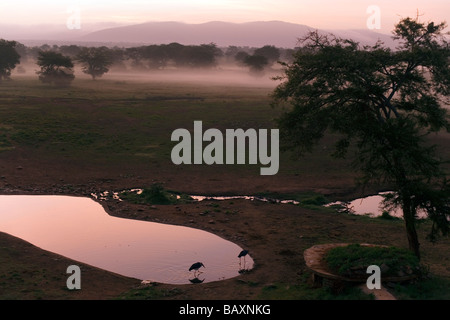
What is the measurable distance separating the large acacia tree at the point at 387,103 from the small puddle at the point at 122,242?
587 cm

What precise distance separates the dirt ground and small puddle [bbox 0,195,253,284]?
0.71 meters

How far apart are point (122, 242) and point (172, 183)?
1075cm

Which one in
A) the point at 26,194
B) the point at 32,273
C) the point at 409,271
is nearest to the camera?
the point at 409,271

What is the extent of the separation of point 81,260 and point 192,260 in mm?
4359

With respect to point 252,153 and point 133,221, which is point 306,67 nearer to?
point 133,221

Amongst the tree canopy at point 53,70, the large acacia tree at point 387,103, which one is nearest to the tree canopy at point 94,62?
the tree canopy at point 53,70

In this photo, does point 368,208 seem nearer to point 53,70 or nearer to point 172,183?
point 172,183

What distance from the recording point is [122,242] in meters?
21.7

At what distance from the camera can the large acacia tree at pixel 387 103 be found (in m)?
17.5

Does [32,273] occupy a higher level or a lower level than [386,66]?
lower

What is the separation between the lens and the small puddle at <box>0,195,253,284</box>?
18750mm

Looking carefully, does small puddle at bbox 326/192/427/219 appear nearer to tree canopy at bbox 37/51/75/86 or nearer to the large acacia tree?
the large acacia tree

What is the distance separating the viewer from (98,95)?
215 ft

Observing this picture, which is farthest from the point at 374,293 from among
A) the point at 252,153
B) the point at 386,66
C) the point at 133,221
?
the point at 252,153
